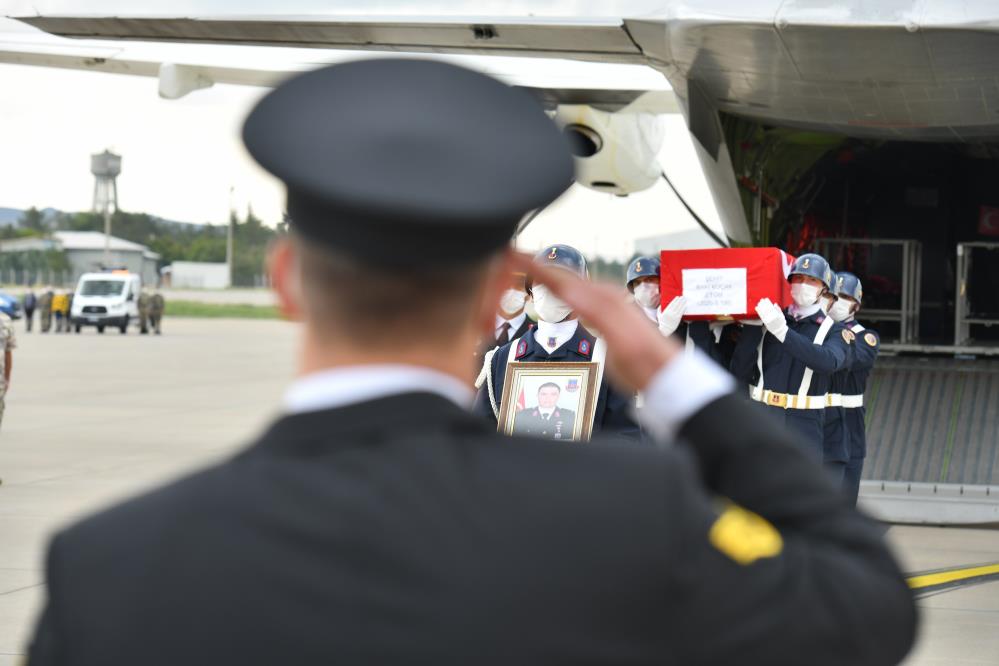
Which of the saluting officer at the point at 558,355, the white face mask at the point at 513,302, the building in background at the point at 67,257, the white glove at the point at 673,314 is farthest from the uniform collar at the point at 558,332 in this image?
the building in background at the point at 67,257

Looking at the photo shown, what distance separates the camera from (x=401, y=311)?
125cm

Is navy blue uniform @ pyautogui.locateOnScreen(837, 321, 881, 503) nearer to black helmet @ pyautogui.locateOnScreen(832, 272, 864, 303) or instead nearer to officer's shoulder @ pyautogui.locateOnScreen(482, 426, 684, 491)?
black helmet @ pyautogui.locateOnScreen(832, 272, 864, 303)

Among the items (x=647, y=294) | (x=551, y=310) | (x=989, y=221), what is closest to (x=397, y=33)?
(x=647, y=294)

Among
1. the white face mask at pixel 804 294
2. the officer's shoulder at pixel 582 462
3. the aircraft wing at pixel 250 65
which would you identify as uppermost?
the aircraft wing at pixel 250 65

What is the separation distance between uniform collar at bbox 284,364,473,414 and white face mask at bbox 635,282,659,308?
7196 millimetres

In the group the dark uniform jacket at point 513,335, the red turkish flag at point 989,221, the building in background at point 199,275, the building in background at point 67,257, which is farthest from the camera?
the building in background at point 199,275

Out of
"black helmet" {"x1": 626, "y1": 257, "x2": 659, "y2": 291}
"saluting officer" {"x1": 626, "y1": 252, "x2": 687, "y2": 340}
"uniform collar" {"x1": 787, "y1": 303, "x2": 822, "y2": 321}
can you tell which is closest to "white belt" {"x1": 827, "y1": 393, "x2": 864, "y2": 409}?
"uniform collar" {"x1": 787, "y1": 303, "x2": 822, "y2": 321}

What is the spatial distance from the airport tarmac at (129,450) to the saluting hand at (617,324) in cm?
36

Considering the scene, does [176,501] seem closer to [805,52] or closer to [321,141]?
[321,141]

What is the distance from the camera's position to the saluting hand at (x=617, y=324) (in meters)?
1.37

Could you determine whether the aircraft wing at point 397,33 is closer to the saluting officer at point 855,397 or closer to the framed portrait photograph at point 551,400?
the saluting officer at point 855,397

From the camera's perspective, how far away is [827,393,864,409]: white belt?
8383mm

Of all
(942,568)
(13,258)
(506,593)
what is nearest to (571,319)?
(942,568)

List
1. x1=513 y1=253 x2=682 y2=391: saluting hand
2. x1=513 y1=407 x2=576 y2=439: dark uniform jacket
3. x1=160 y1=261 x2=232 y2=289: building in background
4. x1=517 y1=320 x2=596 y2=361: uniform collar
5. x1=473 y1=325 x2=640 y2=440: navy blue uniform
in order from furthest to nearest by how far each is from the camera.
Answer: x1=160 y1=261 x2=232 y2=289: building in background
x1=517 y1=320 x2=596 y2=361: uniform collar
x1=473 y1=325 x2=640 y2=440: navy blue uniform
x1=513 y1=407 x2=576 y2=439: dark uniform jacket
x1=513 y1=253 x2=682 y2=391: saluting hand
